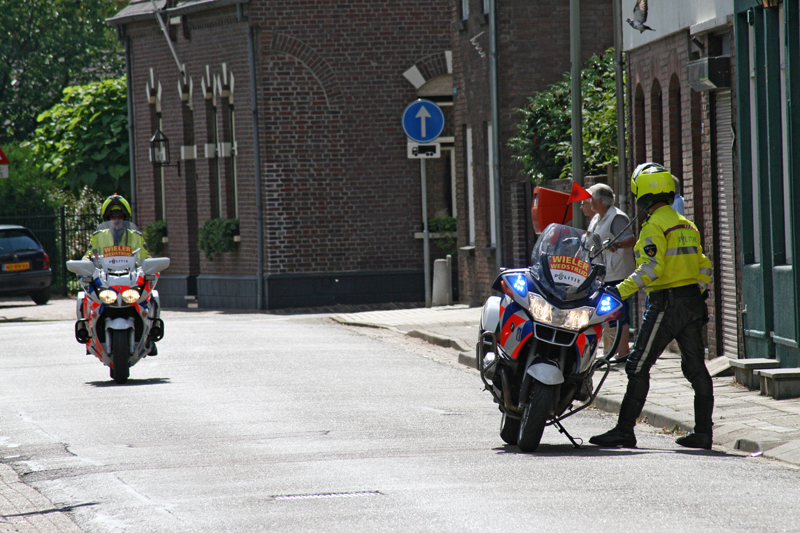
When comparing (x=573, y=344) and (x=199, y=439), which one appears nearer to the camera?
(x=573, y=344)

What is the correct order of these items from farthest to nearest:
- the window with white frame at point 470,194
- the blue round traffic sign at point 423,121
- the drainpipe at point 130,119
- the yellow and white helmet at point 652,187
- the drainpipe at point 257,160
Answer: the drainpipe at point 130,119, the drainpipe at point 257,160, the window with white frame at point 470,194, the blue round traffic sign at point 423,121, the yellow and white helmet at point 652,187

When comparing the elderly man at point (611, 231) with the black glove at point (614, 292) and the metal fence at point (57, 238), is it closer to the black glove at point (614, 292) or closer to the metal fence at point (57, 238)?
the black glove at point (614, 292)

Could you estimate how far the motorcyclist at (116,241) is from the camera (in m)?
12.2

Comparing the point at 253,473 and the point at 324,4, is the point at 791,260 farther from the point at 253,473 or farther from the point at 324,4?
the point at 324,4

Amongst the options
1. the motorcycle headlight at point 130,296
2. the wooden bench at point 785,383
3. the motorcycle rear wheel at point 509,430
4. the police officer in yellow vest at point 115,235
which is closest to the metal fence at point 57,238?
the police officer in yellow vest at point 115,235

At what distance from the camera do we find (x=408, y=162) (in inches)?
973

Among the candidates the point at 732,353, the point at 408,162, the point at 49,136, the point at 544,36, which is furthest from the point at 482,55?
the point at 49,136

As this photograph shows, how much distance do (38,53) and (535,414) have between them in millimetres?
37416

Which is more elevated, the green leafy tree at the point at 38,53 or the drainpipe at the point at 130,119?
the green leafy tree at the point at 38,53

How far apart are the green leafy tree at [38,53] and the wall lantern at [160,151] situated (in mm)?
15276

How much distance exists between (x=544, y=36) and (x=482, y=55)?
1.11 m

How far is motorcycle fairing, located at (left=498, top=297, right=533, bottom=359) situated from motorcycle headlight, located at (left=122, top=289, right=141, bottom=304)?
16.9 feet

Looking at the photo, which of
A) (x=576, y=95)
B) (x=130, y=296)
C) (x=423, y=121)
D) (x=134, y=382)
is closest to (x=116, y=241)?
(x=130, y=296)

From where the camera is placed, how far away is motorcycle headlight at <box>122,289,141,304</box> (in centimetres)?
1193
